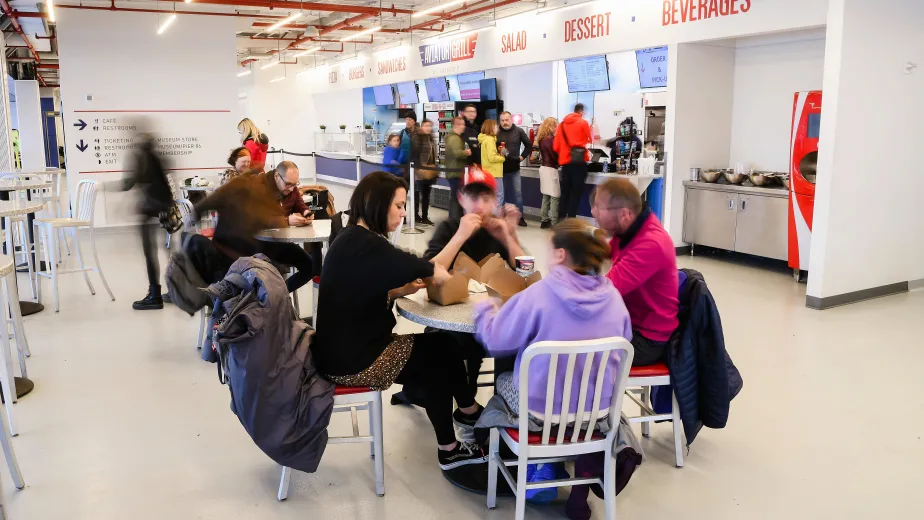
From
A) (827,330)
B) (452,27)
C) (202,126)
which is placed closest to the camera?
(827,330)

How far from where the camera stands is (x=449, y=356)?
284cm

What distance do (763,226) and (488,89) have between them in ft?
23.9

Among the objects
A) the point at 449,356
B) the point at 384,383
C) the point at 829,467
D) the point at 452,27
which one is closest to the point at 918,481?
the point at 829,467

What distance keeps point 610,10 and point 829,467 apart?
6511mm

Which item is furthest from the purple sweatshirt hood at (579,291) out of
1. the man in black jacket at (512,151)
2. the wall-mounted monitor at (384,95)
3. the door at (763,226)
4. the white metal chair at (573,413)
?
the wall-mounted monitor at (384,95)

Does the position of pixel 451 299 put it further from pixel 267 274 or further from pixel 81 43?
pixel 81 43

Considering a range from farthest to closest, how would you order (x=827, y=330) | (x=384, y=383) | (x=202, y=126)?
(x=202, y=126), (x=827, y=330), (x=384, y=383)

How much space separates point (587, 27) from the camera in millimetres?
8797

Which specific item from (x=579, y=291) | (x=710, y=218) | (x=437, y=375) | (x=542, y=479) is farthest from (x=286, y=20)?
(x=579, y=291)

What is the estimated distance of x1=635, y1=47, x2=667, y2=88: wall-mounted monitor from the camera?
9.77 metres

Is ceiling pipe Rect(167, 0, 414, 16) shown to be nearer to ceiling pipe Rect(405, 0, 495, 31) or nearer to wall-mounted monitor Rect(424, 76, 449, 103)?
ceiling pipe Rect(405, 0, 495, 31)

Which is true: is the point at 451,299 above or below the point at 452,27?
below

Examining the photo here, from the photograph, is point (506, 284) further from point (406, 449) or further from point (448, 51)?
point (448, 51)

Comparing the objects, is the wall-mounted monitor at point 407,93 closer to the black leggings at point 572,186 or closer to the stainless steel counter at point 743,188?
the black leggings at point 572,186
